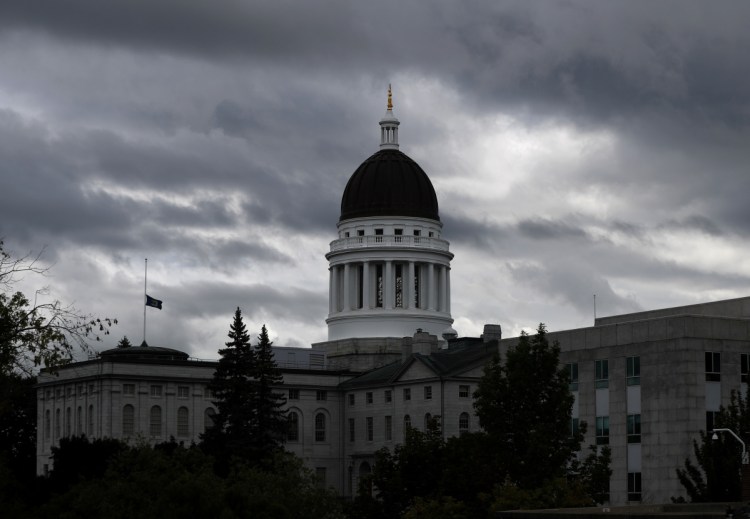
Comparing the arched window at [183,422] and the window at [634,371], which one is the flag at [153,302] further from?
the window at [634,371]

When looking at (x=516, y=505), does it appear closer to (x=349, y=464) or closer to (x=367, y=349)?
(x=349, y=464)

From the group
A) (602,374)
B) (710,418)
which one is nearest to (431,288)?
(602,374)

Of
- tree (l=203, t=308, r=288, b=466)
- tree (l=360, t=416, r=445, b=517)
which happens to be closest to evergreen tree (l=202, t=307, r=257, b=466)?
tree (l=203, t=308, r=288, b=466)

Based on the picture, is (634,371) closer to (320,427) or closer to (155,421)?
(155,421)

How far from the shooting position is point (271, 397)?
13862 centimetres

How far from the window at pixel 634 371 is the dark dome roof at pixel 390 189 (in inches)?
3232

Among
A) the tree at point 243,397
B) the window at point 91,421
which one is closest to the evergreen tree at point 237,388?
the tree at point 243,397

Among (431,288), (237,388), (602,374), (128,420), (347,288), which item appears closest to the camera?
(602,374)

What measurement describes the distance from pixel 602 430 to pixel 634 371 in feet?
13.8

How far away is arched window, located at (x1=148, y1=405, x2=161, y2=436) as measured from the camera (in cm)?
15488

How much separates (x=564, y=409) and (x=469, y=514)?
22.4ft

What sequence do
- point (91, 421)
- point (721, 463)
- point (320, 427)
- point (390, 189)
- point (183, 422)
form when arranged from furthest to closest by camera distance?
point (390, 189)
point (320, 427)
point (183, 422)
point (91, 421)
point (721, 463)

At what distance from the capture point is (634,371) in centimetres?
9638

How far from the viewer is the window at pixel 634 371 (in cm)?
9612
